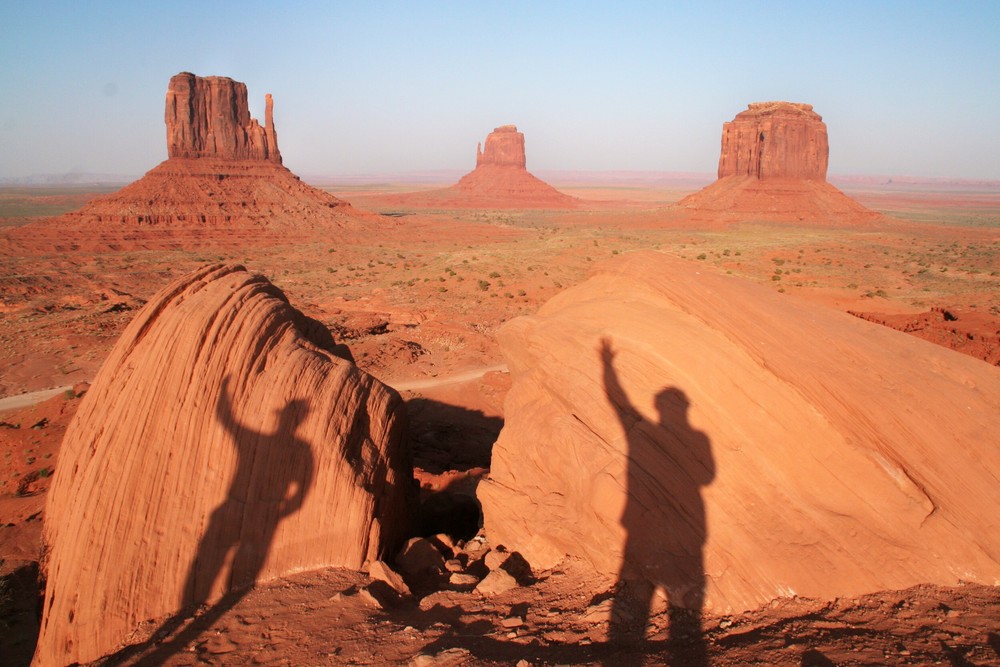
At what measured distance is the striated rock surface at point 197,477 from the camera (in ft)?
20.1

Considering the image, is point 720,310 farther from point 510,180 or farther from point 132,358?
point 510,180

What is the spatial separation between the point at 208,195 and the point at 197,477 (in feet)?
215

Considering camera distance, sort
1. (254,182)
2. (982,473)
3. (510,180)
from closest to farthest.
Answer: (982,473) → (254,182) → (510,180)

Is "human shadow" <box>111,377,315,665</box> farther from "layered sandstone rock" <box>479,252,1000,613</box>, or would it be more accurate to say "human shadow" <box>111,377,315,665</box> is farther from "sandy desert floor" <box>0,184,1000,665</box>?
"layered sandstone rock" <box>479,252,1000,613</box>

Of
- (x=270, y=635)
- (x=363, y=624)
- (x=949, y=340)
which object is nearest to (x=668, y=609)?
(x=363, y=624)

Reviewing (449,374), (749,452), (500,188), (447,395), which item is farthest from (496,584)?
(500,188)

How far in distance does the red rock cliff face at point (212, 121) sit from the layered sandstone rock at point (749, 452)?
240 ft

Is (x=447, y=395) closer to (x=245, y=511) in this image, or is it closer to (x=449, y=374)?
(x=449, y=374)

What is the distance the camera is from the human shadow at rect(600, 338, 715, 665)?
5.32 meters

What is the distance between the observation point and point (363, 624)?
18.4 ft

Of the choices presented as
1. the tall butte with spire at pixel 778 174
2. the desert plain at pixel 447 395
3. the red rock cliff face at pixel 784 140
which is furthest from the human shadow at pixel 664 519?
the red rock cliff face at pixel 784 140

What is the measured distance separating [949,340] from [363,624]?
16.5 metres

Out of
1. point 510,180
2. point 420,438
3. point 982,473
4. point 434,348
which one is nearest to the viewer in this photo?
point 982,473

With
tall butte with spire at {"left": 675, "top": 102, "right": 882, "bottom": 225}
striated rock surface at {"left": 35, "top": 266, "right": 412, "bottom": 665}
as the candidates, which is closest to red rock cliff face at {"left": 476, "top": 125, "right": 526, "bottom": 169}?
tall butte with spire at {"left": 675, "top": 102, "right": 882, "bottom": 225}
